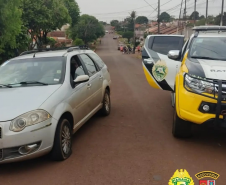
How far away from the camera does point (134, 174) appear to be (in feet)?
13.3

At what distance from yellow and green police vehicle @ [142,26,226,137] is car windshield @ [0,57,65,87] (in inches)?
79.3

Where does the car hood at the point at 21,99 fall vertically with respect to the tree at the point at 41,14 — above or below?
below

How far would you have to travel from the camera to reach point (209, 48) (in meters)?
5.77

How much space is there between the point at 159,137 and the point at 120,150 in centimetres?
95

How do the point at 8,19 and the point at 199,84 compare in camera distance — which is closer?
the point at 199,84

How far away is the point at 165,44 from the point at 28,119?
484cm

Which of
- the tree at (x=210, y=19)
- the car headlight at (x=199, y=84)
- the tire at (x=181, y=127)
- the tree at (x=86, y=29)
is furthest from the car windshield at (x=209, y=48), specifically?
the tree at (x=86, y=29)

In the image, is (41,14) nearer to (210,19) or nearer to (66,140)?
(66,140)

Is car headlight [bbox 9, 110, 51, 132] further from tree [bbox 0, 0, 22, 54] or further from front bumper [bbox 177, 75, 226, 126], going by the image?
tree [bbox 0, 0, 22, 54]

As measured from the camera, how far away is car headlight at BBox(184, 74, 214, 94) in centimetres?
442

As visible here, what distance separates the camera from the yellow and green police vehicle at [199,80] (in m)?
Answer: 4.41

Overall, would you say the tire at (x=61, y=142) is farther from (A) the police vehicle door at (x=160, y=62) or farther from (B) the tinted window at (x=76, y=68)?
(A) the police vehicle door at (x=160, y=62)

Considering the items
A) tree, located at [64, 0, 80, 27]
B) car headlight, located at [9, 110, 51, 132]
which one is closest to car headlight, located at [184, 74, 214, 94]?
car headlight, located at [9, 110, 51, 132]

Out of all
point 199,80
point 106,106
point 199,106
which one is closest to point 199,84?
point 199,80
